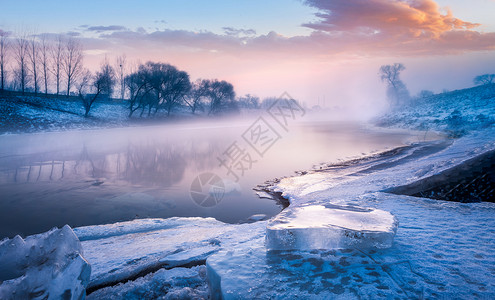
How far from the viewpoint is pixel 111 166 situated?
13445 millimetres

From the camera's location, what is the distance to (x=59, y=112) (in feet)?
125

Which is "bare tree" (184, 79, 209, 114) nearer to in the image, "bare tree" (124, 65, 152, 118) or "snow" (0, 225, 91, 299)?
"bare tree" (124, 65, 152, 118)

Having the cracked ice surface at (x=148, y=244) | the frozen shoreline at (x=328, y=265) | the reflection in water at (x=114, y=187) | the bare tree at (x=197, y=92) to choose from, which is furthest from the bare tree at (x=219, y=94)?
the frozen shoreline at (x=328, y=265)

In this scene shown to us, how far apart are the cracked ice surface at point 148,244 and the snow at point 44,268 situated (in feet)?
2.27

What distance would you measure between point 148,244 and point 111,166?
1066cm

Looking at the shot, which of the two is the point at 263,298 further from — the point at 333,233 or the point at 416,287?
the point at 416,287

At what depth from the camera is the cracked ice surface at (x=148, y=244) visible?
320 centimetres

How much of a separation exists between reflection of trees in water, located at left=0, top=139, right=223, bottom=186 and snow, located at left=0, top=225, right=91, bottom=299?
7625 millimetres

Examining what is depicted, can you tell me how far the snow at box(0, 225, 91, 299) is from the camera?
2.14 metres

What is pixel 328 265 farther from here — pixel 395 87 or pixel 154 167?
pixel 395 87

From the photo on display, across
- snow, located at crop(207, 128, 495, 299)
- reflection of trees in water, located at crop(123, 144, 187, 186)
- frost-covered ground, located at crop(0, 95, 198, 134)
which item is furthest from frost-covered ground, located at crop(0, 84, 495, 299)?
frost-covered ground, located at crop(0, 95, 198, 134)

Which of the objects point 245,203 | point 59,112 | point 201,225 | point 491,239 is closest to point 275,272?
point 491,239

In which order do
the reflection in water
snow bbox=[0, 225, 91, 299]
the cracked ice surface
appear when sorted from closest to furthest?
1. snow bbox=[0, 225, 91, 299]
2. the cracked ice surface
3. the reflection in water

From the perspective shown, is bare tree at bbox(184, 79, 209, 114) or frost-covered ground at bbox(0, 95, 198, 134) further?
bare tree at bbox(184, 79, 209, 114)
